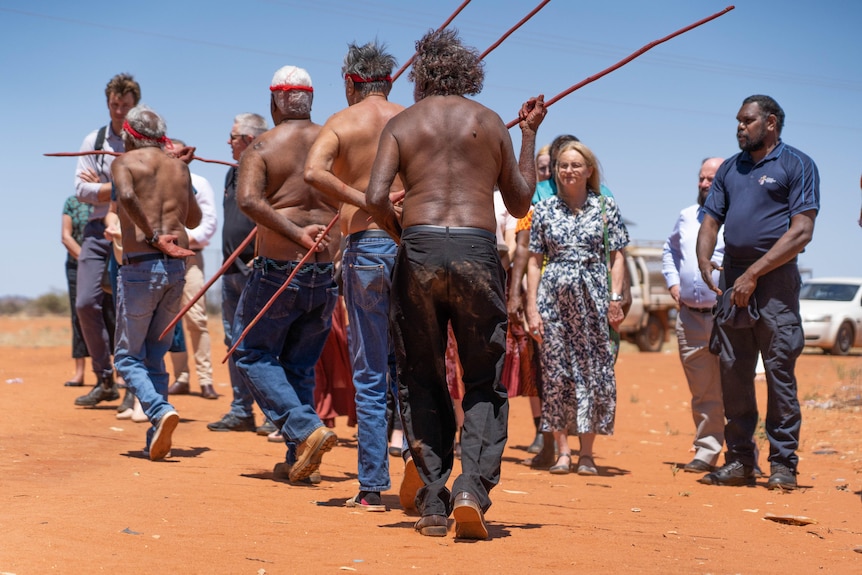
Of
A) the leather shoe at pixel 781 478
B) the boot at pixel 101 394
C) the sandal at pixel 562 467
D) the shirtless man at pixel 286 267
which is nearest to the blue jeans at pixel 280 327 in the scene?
the shirtless man at pixel 286 267

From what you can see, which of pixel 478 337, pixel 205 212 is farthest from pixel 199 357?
pixel 478 337

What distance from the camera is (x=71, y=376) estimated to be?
1348 cm

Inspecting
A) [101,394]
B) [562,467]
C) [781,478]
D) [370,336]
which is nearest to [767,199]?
[781,478]

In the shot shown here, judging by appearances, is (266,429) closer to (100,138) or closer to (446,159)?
(100,138)

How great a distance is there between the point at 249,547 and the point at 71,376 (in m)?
9.30

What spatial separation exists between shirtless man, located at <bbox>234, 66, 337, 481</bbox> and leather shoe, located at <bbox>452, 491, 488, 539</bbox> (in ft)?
5.01

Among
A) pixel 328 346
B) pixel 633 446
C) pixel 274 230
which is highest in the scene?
pixel 274 230

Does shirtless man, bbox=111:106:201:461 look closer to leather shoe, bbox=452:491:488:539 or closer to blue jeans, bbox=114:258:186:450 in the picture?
blue jeans, bbox=114:258:186:450

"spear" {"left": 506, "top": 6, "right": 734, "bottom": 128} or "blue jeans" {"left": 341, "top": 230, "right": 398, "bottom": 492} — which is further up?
"spear" {"left": 506, "top": 6, "right": 734, "bottom": 128}

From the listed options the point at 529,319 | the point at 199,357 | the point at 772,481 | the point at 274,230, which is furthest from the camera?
the point at 199,357

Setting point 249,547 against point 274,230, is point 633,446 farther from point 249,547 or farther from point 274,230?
point 249,547

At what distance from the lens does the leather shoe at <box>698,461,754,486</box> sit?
773cm

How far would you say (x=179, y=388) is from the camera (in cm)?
1184

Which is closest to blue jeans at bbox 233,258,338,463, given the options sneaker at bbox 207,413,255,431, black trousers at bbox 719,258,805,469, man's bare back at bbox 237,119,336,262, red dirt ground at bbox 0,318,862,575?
man's bare back at bbox 237,119,336,262
